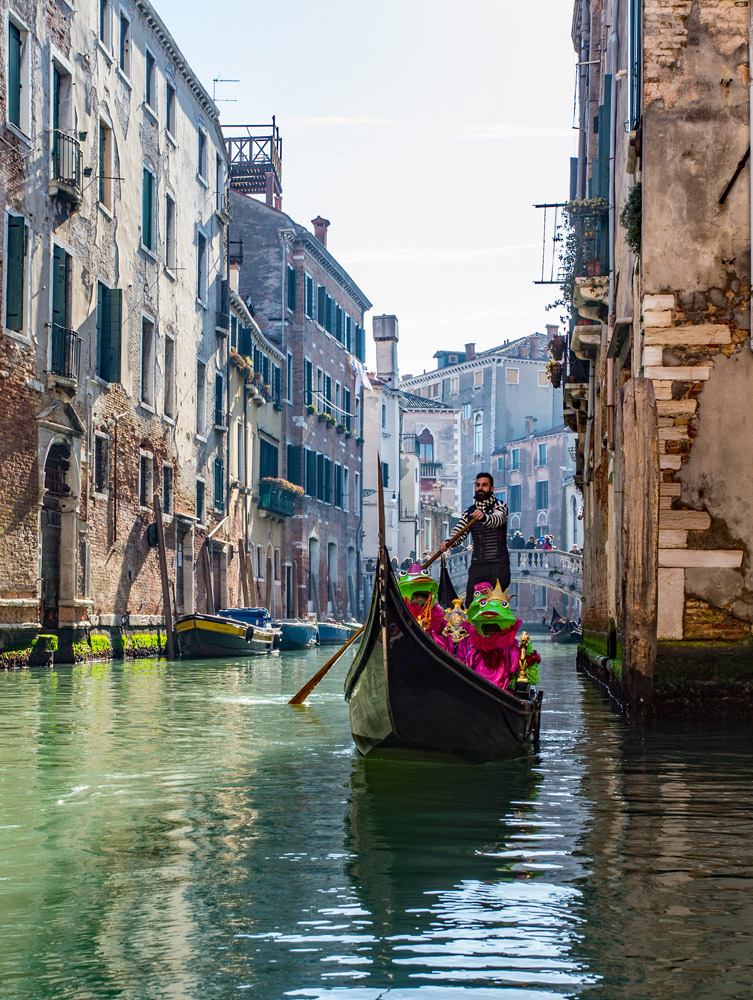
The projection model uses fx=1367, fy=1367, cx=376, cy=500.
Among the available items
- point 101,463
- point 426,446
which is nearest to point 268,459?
point 101,463

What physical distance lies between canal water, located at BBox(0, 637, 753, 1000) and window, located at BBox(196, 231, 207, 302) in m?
15.4

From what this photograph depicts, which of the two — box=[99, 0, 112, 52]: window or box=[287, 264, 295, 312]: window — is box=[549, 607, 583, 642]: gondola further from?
box=[99, 0, 112, 52]: window

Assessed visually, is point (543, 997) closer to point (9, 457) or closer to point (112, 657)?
point (9, 457)

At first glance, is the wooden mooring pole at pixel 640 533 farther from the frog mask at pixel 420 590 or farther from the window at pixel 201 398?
the window at pixel 201 398

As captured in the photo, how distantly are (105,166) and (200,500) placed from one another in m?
6.39

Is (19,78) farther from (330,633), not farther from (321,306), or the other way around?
(321,306)

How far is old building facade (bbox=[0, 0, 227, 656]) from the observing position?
14.0 metres

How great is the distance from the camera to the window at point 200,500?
21859 mm

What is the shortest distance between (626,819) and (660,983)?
212cm

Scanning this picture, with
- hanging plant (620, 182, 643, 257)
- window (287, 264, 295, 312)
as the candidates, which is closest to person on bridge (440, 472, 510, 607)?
hanging plant (620, 182, 643, 257)

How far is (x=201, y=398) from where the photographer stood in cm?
2227

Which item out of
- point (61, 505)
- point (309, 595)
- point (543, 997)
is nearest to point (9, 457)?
point (61, 505)

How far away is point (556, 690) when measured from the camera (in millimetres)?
12758

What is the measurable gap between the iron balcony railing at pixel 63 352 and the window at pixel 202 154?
8076 millimetres
